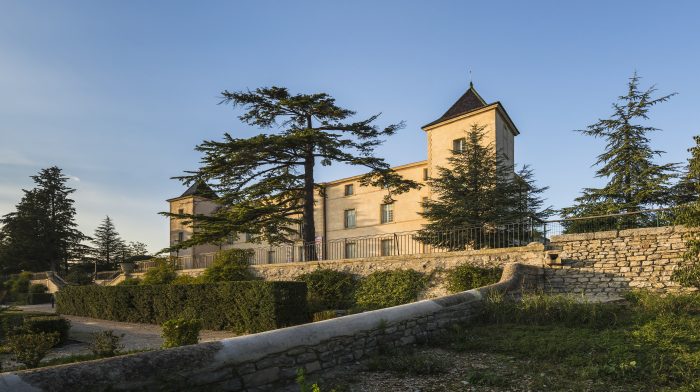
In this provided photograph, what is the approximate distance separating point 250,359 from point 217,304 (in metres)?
9.77

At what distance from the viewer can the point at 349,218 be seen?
100 feet

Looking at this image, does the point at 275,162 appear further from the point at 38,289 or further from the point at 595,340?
the point at 38,289

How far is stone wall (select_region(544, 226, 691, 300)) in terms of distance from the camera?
10273 millimetres

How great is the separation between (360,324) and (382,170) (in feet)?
45.2

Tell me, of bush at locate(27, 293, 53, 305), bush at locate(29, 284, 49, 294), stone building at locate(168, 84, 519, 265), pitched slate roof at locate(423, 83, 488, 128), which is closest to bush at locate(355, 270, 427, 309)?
stone building at locate(168, 84, 519, 265)

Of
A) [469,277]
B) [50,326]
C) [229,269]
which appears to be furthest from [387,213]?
[50,326]

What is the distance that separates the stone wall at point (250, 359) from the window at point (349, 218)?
22.6m

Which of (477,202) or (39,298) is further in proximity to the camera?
(39,298)

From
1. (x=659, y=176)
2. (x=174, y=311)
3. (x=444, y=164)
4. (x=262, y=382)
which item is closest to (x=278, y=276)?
(x=174, y=311)

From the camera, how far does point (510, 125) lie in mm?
22484

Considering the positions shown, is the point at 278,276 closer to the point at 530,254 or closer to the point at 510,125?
the point at 530,254

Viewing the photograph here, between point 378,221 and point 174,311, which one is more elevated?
point 378,221

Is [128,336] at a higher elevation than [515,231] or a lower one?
lower

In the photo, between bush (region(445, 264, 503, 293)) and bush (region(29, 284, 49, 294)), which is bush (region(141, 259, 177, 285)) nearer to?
bush (region(445, 264, 503, 293))
